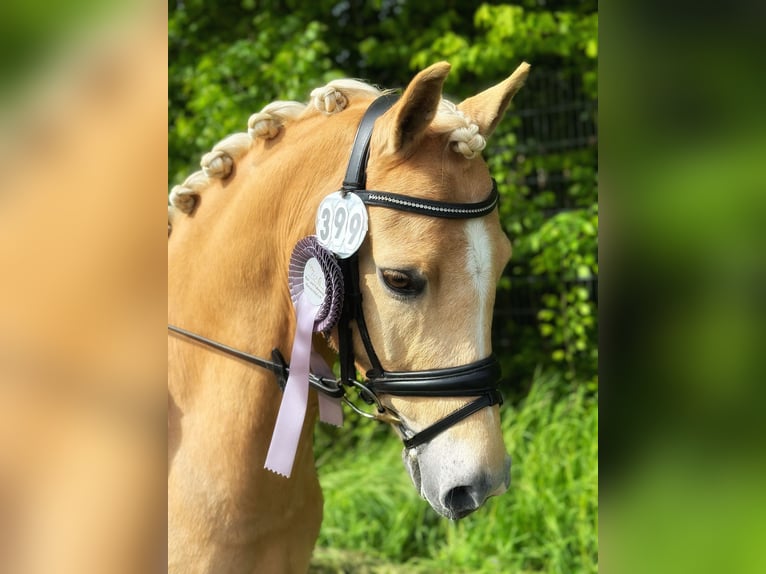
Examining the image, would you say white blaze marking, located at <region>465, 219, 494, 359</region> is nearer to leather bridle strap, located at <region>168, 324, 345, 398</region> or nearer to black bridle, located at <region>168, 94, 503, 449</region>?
black bridle, located at <region>168, 94, 503, 449</region>

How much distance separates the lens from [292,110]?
206 centimetres

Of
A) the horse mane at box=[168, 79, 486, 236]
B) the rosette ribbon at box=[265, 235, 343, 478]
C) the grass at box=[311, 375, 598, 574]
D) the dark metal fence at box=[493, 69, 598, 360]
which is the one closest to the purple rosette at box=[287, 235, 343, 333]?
the rosette ribbon at box=[265, 235, 343, 478]

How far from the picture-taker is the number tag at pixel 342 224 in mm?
1706

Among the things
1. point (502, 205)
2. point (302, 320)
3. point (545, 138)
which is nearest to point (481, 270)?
point (302, 320)

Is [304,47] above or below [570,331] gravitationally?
above

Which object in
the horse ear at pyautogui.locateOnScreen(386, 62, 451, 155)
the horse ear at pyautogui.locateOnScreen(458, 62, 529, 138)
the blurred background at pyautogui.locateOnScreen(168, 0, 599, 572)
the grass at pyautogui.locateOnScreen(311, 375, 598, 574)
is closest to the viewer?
the horse ear at pyautogui.locateOnScreen(386, 62, 451, 155)

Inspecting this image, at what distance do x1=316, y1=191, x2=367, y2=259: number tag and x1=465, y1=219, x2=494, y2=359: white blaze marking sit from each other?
0.24 m

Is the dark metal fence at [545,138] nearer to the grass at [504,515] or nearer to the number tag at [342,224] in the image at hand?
the grass at [504,515]

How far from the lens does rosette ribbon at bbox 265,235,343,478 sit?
174 cm

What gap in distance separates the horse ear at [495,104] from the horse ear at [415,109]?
21cm
